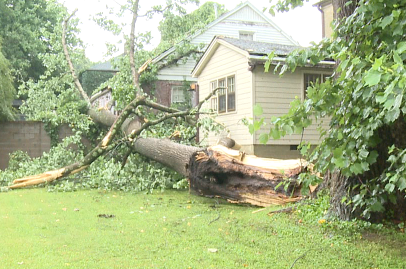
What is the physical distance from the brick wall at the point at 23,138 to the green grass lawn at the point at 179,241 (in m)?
9.53

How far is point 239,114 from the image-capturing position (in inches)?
566

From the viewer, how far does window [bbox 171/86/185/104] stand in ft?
70.0

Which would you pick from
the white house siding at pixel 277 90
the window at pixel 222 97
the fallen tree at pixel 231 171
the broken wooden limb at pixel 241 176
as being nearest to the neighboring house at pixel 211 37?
the window at pixel 222 97

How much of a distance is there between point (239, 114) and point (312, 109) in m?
10.5

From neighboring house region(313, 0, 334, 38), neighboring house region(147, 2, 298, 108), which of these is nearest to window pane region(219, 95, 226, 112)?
neighboring house region(147, 2, 298, 108)

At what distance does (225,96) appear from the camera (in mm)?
15164

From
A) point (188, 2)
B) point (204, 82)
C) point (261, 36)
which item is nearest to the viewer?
point (204, 82)

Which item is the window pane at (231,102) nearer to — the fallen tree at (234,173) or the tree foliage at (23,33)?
the fallen tree at (234,173)

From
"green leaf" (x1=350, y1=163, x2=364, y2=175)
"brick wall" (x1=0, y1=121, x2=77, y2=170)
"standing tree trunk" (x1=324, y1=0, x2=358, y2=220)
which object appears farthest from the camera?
"brick wall" (x1=0, y1=121, x2=77, y2=170)

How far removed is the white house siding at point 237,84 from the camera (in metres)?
13.9

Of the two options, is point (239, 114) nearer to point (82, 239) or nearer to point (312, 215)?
point (312, 215)

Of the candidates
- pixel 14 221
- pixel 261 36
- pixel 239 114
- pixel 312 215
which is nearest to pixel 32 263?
pixel 14 221

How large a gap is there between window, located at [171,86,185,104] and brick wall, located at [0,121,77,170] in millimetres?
5930

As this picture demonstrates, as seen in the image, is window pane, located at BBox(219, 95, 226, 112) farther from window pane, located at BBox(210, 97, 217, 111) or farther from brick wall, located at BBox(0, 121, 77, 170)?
brick wall, located at BBox(0, 121, 77, 170)
